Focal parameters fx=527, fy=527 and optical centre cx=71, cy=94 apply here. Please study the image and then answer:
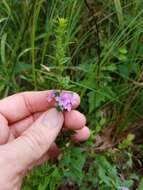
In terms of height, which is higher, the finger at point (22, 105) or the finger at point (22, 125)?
the finger at point (22, 105)

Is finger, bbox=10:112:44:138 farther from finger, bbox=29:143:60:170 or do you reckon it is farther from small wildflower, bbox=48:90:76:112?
small wildflower, bbox=48:90:76:112

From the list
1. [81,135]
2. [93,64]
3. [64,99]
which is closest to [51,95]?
[64,99]

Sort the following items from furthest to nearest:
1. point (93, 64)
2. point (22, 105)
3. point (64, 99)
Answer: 1. point (93, 64)
2. point (22, 105)
3. point (64, 99)

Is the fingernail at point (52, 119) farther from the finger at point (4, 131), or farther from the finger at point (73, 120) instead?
the finger at point (4, 131)

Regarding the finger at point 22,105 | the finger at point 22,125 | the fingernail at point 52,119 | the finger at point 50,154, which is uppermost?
the fingernail at point 52,119

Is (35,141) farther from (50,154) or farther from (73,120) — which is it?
(50,154)

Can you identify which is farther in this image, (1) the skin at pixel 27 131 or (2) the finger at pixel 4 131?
(2) the finger at pixel 4 131

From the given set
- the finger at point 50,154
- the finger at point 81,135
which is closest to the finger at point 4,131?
the finger at point 50,154
